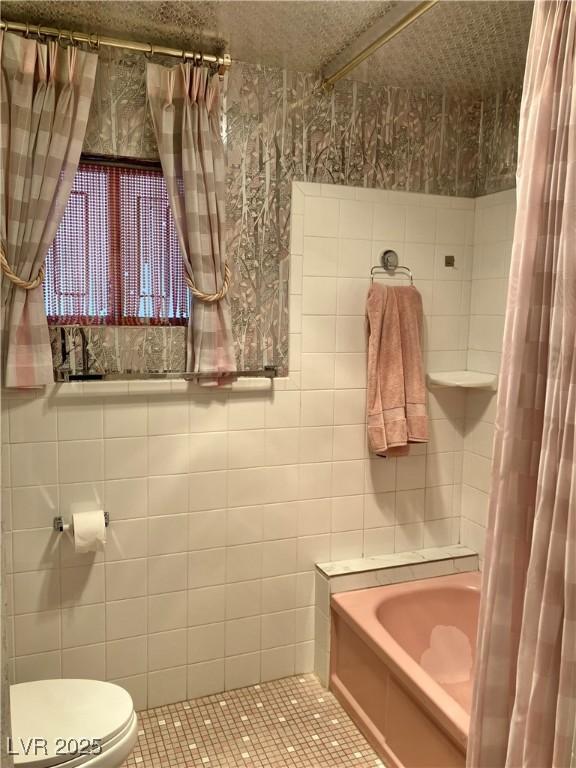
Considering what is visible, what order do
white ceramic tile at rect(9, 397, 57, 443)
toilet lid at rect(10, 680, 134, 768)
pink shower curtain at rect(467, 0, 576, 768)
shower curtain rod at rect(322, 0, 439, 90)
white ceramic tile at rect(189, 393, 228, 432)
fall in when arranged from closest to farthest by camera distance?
pink shower curtain at rect(467, 0, 576, 768) → toilet lid at rect(10, 680, 134, 768) → shower curtain rod at rect(322, 0, 439, 90) → white ceramic tile at rect(9, 397, 57, 443) → white ceramic tile at rect(189, 393, 228, 432)

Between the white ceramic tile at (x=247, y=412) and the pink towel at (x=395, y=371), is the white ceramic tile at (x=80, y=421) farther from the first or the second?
the pink towel at (x=395, y=371)

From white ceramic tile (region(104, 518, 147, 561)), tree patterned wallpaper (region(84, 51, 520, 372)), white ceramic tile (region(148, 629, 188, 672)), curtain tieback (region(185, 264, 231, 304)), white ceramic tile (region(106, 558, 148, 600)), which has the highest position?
tree patterned wallpaper (region(84, 51, 520, 372))

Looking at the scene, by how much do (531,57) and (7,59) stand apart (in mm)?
1753

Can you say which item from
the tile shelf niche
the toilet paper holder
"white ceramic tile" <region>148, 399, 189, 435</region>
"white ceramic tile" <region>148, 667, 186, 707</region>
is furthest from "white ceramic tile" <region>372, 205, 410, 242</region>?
"white ceramic tile" <region>148, 667, 186, 707</region>

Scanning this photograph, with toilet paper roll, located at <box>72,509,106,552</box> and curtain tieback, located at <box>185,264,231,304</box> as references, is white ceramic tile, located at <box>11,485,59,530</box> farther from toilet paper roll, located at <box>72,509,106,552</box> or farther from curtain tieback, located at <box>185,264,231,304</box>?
curtain tieback, located at <box>185,264,231,304</box>

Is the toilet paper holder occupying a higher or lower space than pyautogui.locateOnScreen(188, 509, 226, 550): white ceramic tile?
higher

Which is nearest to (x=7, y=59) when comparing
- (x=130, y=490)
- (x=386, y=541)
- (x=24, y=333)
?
(x=24, y=333)

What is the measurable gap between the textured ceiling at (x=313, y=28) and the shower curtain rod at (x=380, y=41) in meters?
0.05

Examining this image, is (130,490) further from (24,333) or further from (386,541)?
(386,541)

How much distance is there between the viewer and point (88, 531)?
220 cm

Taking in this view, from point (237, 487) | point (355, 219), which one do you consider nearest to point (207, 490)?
point (237, 487)

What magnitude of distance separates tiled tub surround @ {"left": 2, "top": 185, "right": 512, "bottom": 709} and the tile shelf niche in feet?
0.30

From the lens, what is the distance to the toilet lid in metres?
1.69

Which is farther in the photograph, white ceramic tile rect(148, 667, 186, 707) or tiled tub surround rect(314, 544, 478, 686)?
tiled tub surround rect(314, 544, 478, 686)
